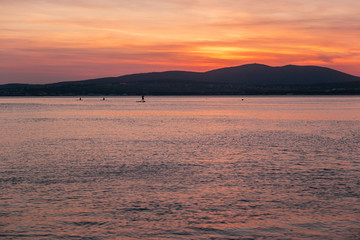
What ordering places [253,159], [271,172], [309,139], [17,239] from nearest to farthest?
[17,239], [271,172], [253,159], [309,139]

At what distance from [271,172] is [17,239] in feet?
48.8

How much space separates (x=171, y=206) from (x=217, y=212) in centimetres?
193

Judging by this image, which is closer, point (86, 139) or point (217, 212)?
point (217, 212)

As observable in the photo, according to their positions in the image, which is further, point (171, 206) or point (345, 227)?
point (171, 206)

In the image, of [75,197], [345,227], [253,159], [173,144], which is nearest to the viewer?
[345,227]

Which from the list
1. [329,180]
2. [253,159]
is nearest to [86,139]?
[253,159]

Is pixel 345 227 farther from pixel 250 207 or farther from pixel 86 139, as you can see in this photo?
pixel 86 139

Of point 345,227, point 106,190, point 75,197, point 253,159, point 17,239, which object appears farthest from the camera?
point 253,159

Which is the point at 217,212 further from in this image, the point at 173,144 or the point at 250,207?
the point at 173,144

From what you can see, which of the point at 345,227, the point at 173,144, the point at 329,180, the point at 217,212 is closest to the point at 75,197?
the point at 217,212

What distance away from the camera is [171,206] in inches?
674

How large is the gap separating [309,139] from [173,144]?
44.9 feet

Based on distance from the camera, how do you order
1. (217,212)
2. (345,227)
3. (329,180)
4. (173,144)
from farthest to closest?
(173,144), (329,180), (217,212), (345,227)

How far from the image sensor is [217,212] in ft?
53.5
